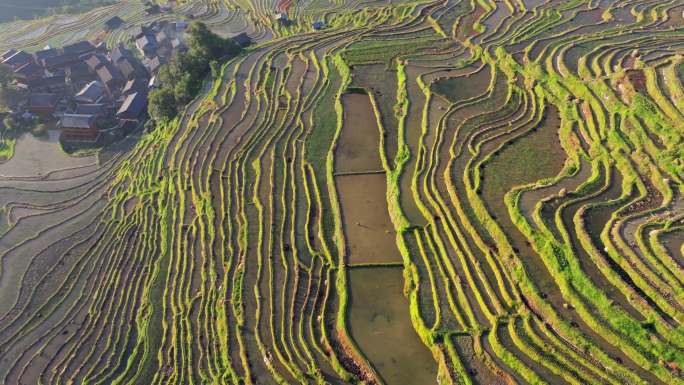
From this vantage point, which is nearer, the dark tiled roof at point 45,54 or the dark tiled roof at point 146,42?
the dark tiled roof at point 45,54

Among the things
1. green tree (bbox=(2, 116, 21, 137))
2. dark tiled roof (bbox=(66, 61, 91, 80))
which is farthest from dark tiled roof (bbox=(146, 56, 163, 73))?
green tree (bbox=(2, 116, 21, 137))

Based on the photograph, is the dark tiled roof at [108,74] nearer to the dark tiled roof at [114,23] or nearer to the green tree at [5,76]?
the green tree at [5,76]

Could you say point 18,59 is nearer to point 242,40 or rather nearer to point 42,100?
point 42,100

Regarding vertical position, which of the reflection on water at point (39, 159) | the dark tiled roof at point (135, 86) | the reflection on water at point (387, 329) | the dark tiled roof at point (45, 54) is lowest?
the reflection on water at point (387, 329)

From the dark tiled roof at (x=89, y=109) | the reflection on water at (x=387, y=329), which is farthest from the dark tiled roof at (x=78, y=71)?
the reflection on water at (x=387, y=329)

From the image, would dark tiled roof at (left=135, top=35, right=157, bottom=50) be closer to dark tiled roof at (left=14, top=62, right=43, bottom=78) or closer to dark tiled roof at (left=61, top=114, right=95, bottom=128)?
dark tiled roof at (left=14, top=62, right=43, bottom=78)

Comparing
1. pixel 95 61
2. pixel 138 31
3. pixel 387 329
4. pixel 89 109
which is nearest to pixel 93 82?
pixel 95 61
